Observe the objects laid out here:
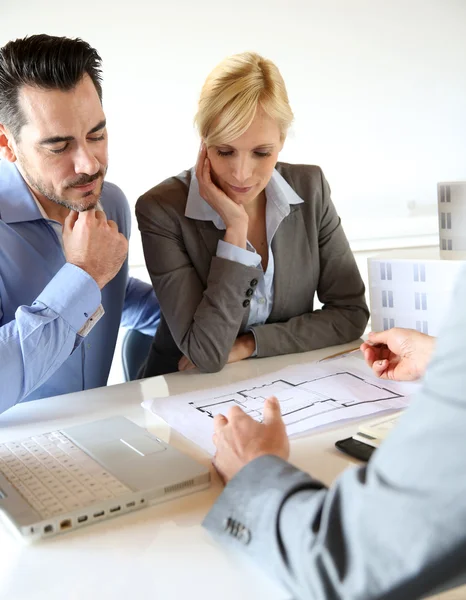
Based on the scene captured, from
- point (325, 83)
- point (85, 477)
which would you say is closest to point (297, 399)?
point (85, 477)

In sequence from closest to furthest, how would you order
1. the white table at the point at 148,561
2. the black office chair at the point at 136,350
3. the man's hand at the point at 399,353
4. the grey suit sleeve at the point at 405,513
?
the grey suit sleeve at the point at 405,513 → the white table at the point at 148,561 → the man's hand at the point at 399,353 → the black office chair at the point at 136,350

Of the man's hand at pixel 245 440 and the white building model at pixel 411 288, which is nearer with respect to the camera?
the man's hand at pixel 245 440

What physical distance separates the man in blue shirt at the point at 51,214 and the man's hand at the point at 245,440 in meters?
0.53

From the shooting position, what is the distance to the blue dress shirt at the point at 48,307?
1421 mm

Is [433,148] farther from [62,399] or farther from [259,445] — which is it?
[259,445]

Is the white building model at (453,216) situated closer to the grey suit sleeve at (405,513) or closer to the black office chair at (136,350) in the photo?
the black office chair at (136,350)

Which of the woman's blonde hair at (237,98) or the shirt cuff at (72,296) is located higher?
the woman's blonde hair at (237,98)

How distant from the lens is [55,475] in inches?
40.7

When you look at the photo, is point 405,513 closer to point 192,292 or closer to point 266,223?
point 192,292

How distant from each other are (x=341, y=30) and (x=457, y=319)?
304 cm

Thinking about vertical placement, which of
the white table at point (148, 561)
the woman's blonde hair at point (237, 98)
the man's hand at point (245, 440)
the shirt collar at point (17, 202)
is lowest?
the white table at point (148, 561)

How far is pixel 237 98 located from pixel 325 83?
173 cm

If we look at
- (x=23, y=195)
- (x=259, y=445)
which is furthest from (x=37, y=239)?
(x=259, y=445)

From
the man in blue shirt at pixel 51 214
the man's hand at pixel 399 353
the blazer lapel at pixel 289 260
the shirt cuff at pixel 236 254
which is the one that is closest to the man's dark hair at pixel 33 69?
the man in blue shirt at pixel 51 214
